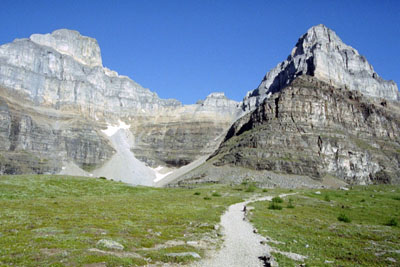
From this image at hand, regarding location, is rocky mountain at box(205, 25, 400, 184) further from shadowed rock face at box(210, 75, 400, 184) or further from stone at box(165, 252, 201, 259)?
stone at box(165, 252, 201, 259)

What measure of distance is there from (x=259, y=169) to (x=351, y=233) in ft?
407

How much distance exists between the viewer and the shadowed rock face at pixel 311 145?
526 ft

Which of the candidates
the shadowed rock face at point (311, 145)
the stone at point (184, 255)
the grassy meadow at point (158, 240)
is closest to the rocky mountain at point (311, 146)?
the shadowed rock face at point (311, 145)

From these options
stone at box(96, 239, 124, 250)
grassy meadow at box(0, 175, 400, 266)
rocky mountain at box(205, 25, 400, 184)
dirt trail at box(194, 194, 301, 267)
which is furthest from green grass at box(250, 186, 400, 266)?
rocky mountain at box(205, 25, 400, 184)

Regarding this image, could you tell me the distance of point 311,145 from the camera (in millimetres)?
173250

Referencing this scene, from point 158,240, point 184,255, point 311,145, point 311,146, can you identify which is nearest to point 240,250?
point 184,255

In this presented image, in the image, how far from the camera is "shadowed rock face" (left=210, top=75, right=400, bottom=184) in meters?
160

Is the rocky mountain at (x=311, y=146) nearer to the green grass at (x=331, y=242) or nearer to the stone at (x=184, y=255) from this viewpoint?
the green grass at (x=331, y=242)

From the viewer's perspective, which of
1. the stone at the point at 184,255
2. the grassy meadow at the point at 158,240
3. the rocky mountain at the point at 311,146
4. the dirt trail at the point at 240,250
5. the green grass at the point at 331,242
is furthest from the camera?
the rocky mountain at the point at 311,146

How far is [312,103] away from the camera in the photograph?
629 ft

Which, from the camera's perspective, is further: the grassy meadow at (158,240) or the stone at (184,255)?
the stone at (184,255)

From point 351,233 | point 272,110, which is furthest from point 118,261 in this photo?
point 272,110

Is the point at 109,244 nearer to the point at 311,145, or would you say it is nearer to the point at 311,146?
the point at 311,146

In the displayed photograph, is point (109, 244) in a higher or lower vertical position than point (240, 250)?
higher
